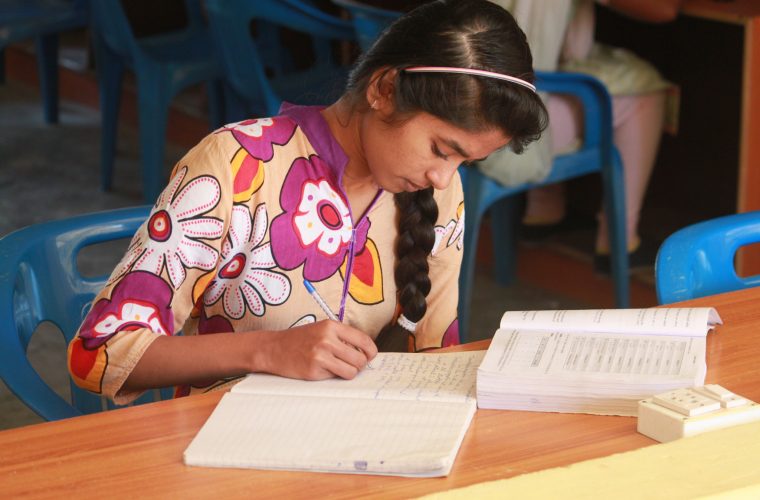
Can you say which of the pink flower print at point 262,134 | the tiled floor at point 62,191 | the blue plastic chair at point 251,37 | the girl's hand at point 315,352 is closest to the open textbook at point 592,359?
the girl's hand at point 315,352

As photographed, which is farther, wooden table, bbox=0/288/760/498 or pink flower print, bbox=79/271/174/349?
pink flower print, bbox=79/271/174/349

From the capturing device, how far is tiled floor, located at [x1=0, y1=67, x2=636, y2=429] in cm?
302

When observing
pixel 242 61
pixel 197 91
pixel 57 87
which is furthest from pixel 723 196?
pixel 57 87

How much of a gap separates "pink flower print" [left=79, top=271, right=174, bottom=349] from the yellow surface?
1.71 feet

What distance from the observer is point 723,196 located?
3.36 m

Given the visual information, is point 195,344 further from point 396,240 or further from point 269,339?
point 396,240

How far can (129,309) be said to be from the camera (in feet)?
4.32

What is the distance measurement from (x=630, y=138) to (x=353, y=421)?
2139 mm

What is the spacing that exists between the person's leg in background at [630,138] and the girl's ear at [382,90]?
1.44m

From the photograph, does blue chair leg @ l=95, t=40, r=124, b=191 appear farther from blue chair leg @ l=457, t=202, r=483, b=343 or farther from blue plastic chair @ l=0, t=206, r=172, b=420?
blue plastic chair @ l=0, t=206, r=172, b=420

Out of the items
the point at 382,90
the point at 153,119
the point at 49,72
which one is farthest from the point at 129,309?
the point at 49,72

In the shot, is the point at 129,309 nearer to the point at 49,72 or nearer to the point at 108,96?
the point at 108,96

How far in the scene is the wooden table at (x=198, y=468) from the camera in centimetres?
102

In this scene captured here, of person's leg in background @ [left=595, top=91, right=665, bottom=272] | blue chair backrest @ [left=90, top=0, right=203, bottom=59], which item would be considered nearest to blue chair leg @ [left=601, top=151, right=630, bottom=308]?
person's leg in background @ [left=595, top=91, right=665, bottom=272]
